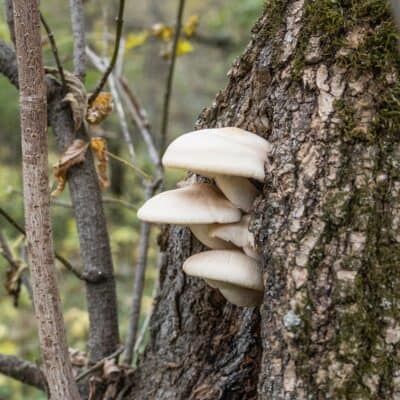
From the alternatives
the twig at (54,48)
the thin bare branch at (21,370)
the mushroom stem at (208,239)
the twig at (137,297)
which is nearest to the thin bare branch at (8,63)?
the twig at (54,48)

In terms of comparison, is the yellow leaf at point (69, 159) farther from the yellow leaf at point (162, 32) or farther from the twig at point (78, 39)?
the yellow leaf at point (162, 32)

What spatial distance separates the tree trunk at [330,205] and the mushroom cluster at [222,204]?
0.23 feet

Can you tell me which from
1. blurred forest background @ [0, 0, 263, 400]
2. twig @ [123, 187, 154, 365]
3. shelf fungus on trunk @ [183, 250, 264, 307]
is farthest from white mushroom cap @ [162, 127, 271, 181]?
blurred forest background @ [0, 0, 263, 400]

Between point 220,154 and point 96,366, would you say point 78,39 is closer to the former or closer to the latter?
point 220,154

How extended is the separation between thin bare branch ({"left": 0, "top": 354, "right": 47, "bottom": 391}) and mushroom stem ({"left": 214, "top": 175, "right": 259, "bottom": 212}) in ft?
3.29

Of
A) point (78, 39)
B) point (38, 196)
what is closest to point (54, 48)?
point (78, 39)

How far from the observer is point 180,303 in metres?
1.65

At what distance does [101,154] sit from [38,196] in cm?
50

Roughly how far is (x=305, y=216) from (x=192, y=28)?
2.09 m

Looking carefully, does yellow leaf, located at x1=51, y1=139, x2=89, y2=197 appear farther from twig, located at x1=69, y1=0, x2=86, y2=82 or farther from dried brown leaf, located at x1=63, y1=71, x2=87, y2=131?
twig, located at x1=69, y1=0, x2=86, y2=82

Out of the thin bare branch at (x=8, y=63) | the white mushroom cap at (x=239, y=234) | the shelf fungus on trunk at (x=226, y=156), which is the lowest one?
the white mushroom cap at (x=239, y=234)

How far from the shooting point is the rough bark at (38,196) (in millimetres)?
1284

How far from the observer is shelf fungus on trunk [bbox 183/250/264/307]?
126 cm

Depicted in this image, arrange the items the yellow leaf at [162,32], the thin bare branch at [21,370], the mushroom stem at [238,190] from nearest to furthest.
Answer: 1. the mushroom stem at [238,190]
2. the thin bare branch at [21,370]
3. the yellow leaf at [162,32]
